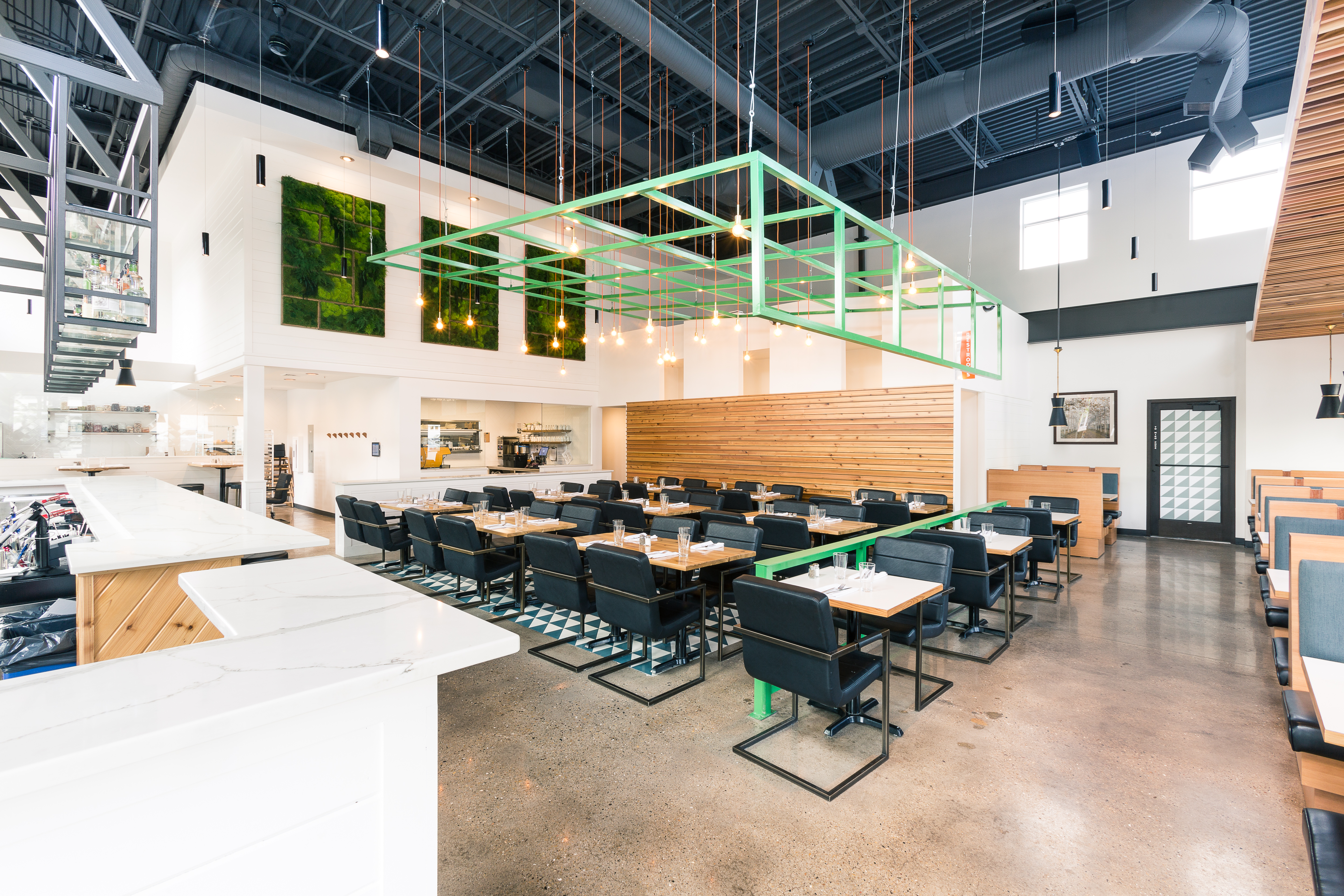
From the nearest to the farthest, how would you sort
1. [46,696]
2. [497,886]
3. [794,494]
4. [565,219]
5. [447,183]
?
[46,696] → [497,886] → [565,219] → [794,494] → [447,183]

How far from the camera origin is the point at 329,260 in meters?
9.66

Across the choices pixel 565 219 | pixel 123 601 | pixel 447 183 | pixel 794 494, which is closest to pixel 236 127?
pixel 447 183

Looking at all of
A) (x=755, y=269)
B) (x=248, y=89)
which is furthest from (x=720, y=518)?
(x=248, y=89)

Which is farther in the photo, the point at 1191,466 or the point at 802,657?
the point at 1191,466

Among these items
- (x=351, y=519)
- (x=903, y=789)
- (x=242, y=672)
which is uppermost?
(x=242, y=672)

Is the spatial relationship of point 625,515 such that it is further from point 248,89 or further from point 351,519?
point 248,89

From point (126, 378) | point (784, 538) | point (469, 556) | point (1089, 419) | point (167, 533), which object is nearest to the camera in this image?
point (167, 533)

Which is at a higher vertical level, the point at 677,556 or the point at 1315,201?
the point at 1315,201

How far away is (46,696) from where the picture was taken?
3.30ft

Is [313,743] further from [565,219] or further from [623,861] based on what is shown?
[565,219]

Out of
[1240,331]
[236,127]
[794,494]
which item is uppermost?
[236,127]

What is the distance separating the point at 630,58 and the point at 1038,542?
7.46m

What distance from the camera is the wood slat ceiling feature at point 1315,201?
252cm

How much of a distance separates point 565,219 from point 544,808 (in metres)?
4.27
